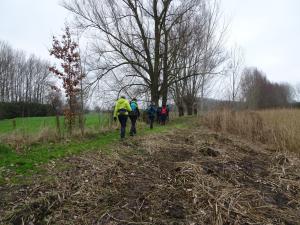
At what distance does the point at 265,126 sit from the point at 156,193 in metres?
8.44

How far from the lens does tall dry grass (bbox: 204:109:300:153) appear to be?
7.74 meters

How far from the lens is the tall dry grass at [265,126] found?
774 cm

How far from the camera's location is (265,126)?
9.98m

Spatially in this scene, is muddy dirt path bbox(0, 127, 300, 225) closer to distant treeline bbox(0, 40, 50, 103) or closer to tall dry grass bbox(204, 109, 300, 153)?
tall dry grass bbox(204, 109, 300, 153)

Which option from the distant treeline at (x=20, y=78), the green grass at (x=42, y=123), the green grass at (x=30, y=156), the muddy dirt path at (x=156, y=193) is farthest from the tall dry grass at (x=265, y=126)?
the distant treeline at (x=20, y=78)

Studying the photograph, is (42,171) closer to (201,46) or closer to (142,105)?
(142,105)

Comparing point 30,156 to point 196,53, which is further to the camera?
point 196,53

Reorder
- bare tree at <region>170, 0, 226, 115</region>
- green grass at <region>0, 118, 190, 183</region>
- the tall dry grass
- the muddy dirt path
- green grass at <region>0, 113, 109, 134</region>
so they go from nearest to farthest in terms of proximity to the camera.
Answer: the muddy dirt path → green grass at <region>0, 118, 190, 183</region> → green grass at <region>0, 113, 109, 134</region> → the tall dry grass → bare tree at <region>170, 0, 226, 115</region>

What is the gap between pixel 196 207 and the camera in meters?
2.99

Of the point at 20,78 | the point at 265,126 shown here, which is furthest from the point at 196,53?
the point at 20,78

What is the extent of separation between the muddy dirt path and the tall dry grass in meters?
2.82

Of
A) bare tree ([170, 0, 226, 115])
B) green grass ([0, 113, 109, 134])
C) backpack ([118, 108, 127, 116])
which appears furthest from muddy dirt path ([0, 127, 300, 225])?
bare tree ([170, 0, 226, 115])

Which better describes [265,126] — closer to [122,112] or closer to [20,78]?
[122,112]

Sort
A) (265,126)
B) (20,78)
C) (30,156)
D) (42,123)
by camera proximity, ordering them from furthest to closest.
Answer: (20,78)
(265,126)
(42,123)
(30,156)
